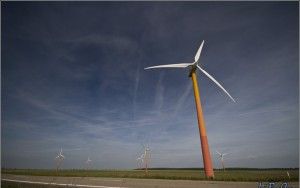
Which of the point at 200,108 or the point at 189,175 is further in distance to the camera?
the point at 189,175

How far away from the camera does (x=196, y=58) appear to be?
161 feet

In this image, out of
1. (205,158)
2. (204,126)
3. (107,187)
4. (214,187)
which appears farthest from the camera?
(204,126)

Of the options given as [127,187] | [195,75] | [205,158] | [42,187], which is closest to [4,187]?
[42,187]

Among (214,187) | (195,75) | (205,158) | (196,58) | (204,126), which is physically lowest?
(214,187)

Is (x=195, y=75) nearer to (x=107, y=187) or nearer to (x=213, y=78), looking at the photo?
(x=213, y=78)

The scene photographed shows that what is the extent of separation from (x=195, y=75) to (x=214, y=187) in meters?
25.6

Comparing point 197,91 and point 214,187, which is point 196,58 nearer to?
point 197,91

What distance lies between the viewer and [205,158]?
121 ft

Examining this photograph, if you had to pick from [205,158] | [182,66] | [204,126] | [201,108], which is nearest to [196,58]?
[182,66]

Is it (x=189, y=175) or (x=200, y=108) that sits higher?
(x=200, y=108)

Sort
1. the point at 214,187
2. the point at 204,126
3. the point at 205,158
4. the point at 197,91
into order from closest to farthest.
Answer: the point at 214,187, the point at 205,158, the point at 204,126, the point at 197,91

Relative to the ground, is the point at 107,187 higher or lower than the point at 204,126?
lower

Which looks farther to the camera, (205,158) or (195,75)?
(195,75)

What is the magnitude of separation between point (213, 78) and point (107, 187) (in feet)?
86.8
